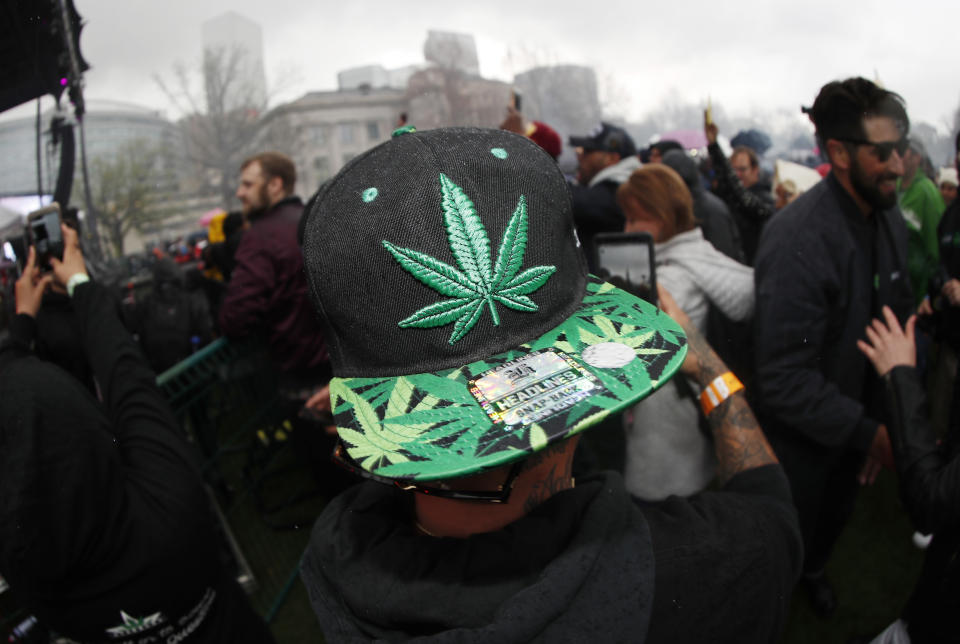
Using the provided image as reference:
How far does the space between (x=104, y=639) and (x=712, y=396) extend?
1.66m

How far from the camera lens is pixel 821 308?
198 cm

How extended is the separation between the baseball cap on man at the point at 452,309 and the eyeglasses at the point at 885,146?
134 cm

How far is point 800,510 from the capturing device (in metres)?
2.30

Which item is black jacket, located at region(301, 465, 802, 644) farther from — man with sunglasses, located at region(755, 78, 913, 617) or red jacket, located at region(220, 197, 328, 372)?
red jacket, located at region(220, 197, 328, 372)

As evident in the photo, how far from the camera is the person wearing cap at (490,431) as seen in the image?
77 cm

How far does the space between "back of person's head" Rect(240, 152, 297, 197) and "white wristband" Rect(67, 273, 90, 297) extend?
7.00ft

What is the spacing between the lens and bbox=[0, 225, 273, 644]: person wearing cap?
1172mm

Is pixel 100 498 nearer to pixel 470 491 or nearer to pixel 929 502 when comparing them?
pixel 470 491

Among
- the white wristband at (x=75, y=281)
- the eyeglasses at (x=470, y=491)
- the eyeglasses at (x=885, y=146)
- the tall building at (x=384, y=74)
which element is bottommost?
the eyeglasses at (x=470, y=491)

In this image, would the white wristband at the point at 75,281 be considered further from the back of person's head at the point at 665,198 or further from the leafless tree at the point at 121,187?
the back of person's head at the point at 665,198

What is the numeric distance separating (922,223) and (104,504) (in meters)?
4.20

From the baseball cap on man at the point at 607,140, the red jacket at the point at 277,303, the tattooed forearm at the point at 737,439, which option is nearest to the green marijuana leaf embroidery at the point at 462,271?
the tattooed forearm at the point at 737,439

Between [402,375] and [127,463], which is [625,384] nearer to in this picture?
[402,375]

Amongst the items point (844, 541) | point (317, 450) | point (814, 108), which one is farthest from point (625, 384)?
point (844, 541)
